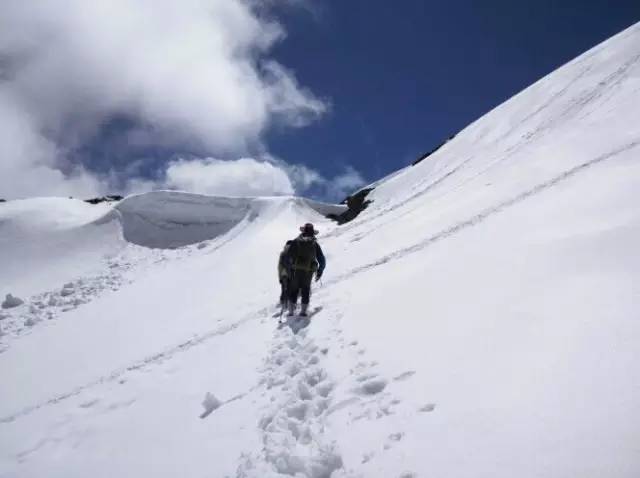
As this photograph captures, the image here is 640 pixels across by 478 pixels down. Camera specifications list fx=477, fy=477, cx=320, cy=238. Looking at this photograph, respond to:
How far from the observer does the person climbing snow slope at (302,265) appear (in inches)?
397

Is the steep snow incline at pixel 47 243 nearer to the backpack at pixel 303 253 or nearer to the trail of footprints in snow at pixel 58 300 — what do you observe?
the trail of footprints in snow at pixel 58 300

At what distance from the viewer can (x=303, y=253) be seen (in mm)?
10203

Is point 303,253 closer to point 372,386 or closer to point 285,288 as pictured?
point 285,288

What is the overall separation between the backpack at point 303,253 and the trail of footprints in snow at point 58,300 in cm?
1169

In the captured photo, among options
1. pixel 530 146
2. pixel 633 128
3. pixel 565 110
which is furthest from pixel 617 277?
pixel 565 110

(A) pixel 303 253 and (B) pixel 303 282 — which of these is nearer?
(B) pixel 303 282

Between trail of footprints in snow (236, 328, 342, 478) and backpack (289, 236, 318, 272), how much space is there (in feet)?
7.25

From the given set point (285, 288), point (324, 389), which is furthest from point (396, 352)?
point (285, 288)

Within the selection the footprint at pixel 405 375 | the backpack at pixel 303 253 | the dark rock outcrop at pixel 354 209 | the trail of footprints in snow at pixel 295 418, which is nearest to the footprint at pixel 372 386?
the footprint at pixel 405 375

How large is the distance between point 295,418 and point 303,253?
4867mm

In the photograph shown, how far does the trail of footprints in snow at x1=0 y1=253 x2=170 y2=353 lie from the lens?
1762 cm

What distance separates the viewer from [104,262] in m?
24.6

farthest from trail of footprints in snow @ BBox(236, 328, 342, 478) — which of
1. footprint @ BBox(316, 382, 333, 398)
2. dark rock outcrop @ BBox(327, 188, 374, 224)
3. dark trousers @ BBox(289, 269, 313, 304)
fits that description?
dark rock outcrop @ BBox(327, 188, 374, 224)

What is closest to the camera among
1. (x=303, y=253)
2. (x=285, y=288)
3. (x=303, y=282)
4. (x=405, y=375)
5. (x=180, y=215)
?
(x=405, y=375)
